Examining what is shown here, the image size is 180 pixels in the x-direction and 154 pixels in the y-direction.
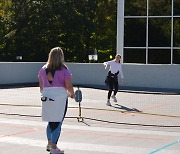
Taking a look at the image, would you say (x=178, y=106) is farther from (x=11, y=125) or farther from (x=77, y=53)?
(x=77, y=53)

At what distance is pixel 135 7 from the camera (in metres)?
29.0

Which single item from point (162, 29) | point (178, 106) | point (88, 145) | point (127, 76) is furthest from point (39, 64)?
point (88, 145)

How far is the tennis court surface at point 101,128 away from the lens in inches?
350

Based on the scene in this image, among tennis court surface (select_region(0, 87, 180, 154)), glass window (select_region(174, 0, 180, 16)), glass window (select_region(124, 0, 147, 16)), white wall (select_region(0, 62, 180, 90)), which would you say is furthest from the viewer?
glass window (select_region(124, 0, 147, 16))

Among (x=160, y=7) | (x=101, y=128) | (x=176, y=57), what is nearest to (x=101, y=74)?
(x=176, y=57)

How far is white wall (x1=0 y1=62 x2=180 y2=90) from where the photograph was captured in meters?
24.8

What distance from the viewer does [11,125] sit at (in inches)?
457

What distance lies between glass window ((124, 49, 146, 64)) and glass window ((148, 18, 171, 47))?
2.42 feet

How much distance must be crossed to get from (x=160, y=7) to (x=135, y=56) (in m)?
3.20

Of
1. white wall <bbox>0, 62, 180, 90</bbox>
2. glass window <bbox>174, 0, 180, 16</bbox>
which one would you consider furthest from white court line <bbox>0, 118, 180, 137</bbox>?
glass window <bbox>174, 0, 180, 16</bbox>

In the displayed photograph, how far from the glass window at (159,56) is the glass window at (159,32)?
346mm

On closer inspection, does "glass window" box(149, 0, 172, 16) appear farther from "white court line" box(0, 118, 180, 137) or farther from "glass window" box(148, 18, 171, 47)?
"white court line" box(0, 118, 180, 137)

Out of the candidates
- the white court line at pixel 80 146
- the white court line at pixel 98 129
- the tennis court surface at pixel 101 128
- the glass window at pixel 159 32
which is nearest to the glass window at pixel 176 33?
the glass window at pixel 159 32

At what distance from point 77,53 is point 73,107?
108 ft
